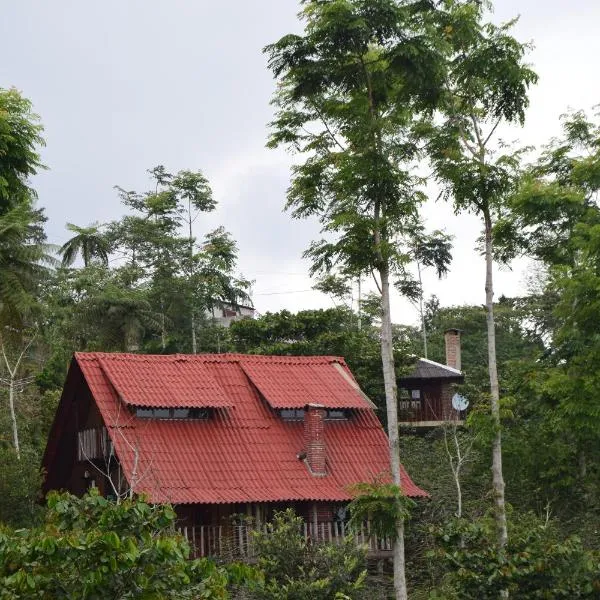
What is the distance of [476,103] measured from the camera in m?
27.3

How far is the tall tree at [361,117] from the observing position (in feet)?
80.5

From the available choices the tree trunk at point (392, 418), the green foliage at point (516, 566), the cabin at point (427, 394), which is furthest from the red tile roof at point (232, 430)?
the cabin at point (427, 394)

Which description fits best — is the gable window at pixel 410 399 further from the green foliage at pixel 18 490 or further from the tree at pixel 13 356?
the green foliage at pixel 18 490

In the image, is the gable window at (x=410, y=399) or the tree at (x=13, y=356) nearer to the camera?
the tree at (x=13, y=356)

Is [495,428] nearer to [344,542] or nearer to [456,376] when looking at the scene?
[344,542]

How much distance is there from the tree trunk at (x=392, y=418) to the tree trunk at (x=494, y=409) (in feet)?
6.04

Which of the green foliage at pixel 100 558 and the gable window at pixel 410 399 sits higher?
the gable window at pixel 410 399

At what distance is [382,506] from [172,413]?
8821mm

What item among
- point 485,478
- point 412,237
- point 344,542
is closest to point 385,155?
point 412,237

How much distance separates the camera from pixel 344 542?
2522 cm

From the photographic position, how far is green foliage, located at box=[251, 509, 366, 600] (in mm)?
23328

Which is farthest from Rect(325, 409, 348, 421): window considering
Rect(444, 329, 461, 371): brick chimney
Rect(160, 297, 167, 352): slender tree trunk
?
Rect(444, 329, 461, 371): brick chimney

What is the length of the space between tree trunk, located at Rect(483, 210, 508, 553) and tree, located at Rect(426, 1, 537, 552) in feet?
0.10

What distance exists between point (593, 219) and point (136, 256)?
31.4 meters
